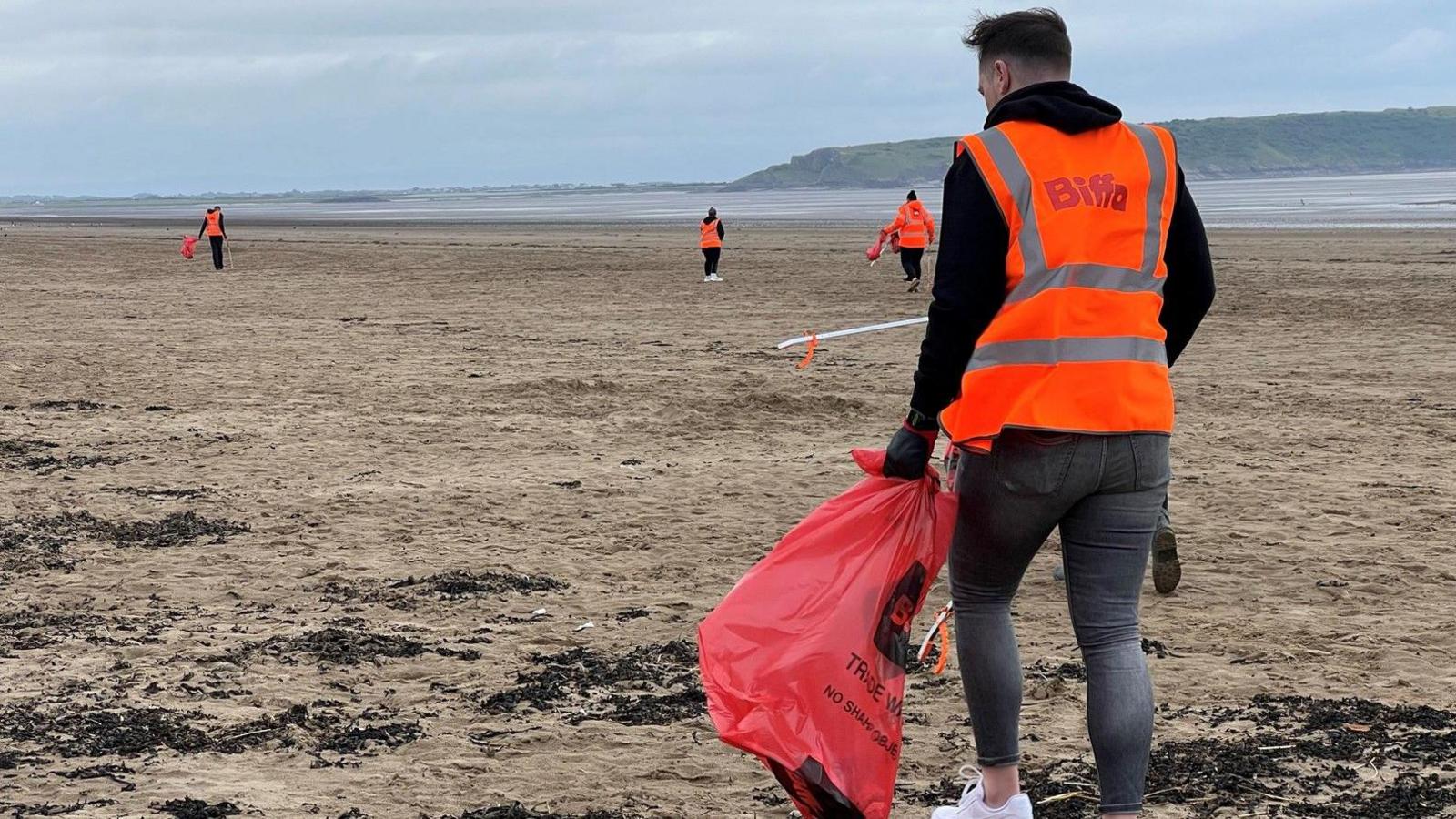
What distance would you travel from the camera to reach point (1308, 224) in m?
39.8

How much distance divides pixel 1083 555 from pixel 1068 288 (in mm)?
579

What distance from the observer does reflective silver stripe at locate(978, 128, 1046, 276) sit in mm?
3086

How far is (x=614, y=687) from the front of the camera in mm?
4852

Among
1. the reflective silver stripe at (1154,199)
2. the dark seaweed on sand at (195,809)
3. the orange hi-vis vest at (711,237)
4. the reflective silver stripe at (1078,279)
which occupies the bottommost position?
the dark seaweed on sand at (195,809)

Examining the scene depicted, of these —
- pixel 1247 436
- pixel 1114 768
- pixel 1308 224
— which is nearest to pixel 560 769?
pixel 1114 768

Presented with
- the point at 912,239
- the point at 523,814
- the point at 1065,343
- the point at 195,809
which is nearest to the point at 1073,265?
the point at 1065,343

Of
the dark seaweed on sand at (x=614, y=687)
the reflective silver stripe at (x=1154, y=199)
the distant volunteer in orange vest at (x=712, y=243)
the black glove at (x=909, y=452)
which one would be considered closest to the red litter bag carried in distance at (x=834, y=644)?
the black glove at (x=909, y=452)

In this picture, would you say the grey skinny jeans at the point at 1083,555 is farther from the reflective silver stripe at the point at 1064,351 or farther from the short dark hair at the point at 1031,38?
the short dark hair at the point at 1031,38

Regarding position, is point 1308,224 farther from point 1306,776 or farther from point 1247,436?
point 1306,776

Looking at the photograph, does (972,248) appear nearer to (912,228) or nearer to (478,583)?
(478,583)

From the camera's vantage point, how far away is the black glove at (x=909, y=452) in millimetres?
3369

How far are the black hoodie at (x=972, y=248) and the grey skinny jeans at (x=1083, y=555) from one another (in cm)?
20

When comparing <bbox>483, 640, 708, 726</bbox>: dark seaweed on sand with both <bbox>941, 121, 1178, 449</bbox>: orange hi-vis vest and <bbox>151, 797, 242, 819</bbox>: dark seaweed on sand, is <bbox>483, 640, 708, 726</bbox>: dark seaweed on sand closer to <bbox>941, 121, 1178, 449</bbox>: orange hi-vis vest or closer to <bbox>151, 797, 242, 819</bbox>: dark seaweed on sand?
<bbox>151, 797, 242, 819</bbox>: dark seaweed on sand

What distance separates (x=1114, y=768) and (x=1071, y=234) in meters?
1.17
